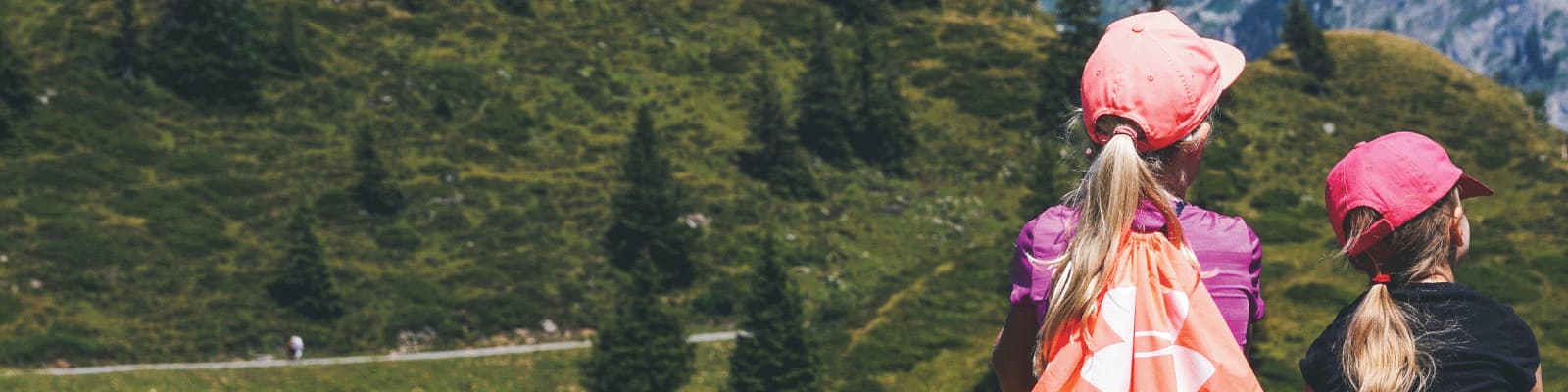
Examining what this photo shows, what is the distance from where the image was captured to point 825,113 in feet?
238

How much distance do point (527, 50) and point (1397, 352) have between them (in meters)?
77.5

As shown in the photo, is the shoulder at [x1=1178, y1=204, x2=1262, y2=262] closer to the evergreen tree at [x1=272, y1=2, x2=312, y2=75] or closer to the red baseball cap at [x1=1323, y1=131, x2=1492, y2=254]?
the red baseball cap at [x1=1323, y1=131, x2=1492, y2=254]

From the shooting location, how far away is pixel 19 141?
2473 inches

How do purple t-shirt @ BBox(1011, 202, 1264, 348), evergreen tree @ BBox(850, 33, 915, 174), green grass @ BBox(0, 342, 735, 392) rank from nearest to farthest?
purple t-shirt @ BBox(1011, 202, 1264, 348) → green grass @ BBox(0, 342, 735, 392) → evergreen tree @ BBox(850, 33, 915, 174)

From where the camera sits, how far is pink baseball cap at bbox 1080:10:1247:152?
446cm

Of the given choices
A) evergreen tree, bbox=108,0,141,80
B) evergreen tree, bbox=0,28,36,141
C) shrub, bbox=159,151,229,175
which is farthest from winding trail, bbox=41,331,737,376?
evergreen tree, bbox=108,0,141,80

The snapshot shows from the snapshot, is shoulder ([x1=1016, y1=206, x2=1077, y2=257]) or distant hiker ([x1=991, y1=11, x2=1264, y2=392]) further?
shoulder ([x1=1016, y1=206, x2=1077, y2=257])

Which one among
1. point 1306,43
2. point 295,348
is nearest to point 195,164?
point 295,348

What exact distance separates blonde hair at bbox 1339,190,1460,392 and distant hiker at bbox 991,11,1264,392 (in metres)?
0.56

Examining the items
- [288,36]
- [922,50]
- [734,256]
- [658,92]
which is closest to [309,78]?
[288,36]

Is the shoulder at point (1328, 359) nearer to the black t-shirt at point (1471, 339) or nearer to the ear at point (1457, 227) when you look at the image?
the black t-shirt at point (1471, 339)

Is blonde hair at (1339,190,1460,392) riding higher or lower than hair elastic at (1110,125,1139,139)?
lower

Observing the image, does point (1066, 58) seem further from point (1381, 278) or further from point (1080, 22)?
point (1381, 278)

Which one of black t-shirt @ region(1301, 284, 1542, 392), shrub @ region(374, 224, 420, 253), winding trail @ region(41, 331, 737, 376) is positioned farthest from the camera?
shrub @ region(374, 224, 420, 253)
